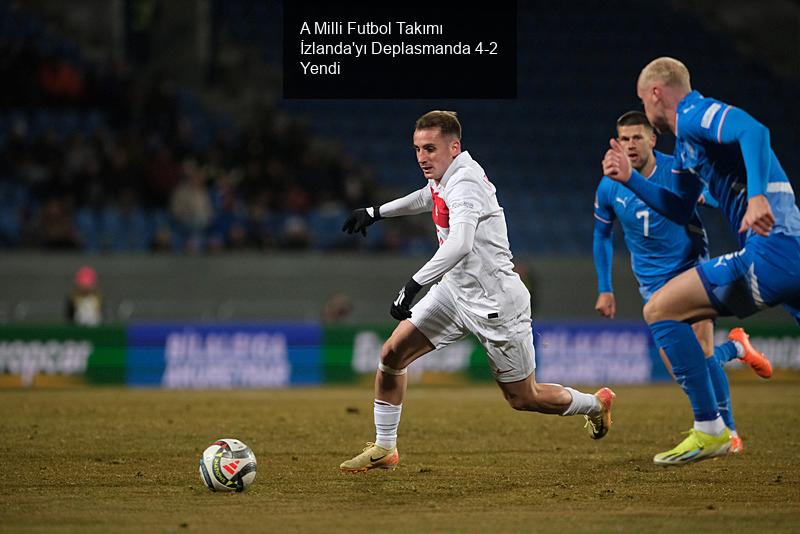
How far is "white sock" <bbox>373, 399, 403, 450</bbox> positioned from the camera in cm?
805

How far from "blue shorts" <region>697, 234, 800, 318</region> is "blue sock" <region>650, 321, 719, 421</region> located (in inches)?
16.4

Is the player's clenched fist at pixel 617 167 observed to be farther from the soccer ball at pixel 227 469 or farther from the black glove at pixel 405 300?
the soccer ball at pixel 227 469

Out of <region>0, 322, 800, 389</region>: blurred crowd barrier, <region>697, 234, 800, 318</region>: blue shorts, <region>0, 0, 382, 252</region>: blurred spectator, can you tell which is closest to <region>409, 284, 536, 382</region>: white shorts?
<region>697, 234, 800, 318</region>: blue shorts

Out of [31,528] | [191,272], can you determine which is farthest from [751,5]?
[31,528]

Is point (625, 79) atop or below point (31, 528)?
atop

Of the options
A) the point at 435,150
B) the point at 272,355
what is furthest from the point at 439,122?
the point at 272,355

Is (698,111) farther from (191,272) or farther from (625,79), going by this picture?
(625,79)

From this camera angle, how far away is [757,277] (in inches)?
258

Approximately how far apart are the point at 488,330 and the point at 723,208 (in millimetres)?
1793

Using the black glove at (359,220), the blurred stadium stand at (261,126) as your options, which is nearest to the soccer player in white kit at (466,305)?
the black glove at (359,220)

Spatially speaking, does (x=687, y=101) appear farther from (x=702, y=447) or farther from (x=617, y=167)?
(x=702, y=447)

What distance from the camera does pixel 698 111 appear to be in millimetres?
6773

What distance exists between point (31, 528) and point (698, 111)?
A: 456 centimetres

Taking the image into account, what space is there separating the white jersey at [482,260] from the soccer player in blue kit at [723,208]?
3.34ft
